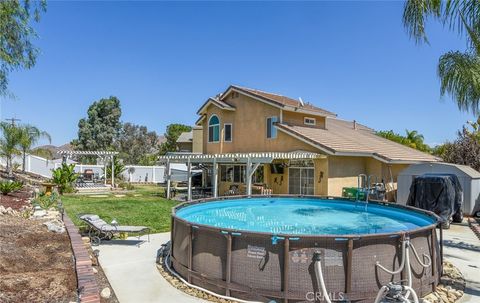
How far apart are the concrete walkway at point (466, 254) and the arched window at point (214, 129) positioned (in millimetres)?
19466

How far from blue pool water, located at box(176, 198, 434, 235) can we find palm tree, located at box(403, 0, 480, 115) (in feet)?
14.4

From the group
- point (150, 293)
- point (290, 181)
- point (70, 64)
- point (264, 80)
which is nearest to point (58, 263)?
point (150, 293)

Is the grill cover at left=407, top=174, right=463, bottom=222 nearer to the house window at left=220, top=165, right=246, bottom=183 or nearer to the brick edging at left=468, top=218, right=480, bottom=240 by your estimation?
the brick edging at left=468, top=218, right=480, bottom=240

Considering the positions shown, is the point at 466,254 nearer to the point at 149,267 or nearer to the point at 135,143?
the point at 149,267

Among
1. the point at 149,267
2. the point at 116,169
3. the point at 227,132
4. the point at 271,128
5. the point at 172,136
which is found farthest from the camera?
the point at 172,136

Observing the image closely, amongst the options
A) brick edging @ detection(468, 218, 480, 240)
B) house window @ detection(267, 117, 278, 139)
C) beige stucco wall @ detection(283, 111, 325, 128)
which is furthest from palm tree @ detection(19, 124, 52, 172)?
brick edging @ detection(468, 218, 480, 240)

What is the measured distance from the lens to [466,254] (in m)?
10.6

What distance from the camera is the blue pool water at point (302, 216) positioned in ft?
44.4

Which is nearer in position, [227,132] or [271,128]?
[271,128]

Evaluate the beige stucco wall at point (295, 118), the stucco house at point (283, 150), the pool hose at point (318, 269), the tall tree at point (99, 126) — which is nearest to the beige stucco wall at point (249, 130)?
the stucco house at point (283, 150)

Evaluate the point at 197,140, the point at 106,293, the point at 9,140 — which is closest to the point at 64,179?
the point at 9,140

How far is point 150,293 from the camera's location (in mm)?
7246

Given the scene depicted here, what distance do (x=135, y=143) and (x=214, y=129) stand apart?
1711 inches

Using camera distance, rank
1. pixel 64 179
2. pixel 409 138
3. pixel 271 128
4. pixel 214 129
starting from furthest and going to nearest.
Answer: pixel 409 138
pixel 214 129
pixel 64 179
pixel 271 128
